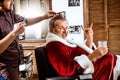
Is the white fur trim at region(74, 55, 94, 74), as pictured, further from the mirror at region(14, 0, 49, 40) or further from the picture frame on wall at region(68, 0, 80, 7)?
the mirror at region(14, 0, 49, 40)

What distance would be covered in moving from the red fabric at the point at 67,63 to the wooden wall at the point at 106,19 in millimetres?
1917

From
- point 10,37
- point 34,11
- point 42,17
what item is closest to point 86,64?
point 42,17

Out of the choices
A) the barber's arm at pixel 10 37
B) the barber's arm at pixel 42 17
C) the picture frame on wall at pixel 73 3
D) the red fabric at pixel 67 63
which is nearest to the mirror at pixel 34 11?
the picture frame on wall at pixel 73 3

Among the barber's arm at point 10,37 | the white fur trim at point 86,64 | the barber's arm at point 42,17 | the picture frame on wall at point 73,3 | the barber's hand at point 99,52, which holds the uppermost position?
the picture frame on wall at point 73,3

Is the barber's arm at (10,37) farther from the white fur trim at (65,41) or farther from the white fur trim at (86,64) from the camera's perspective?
the white fur trim at (86,64)

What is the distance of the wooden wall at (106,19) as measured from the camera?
4.00 m

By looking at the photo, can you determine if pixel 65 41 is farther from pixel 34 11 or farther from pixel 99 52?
pixel 34 11

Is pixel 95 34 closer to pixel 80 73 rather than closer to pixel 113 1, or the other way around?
pixel 113 1

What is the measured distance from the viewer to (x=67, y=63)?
2.14 metres

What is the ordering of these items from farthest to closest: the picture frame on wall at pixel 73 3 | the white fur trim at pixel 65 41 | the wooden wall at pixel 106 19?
1. the picture frame on wall at pixel 73 3
2. the wooden wall at pixel 106 19
3. the white fur trim at pixel 65 41

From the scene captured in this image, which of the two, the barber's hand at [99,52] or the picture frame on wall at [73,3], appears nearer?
the barber's hand at [99,52]

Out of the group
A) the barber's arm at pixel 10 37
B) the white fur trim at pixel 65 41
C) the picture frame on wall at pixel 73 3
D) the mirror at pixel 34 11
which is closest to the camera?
the barber's arm at pixel 10 37

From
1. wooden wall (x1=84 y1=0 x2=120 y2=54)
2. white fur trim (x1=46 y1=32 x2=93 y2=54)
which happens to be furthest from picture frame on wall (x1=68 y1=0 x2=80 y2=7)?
white fur trim (x1=46 y1=32 x2=93 y2=54)

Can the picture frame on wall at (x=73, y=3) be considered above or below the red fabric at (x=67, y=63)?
above
